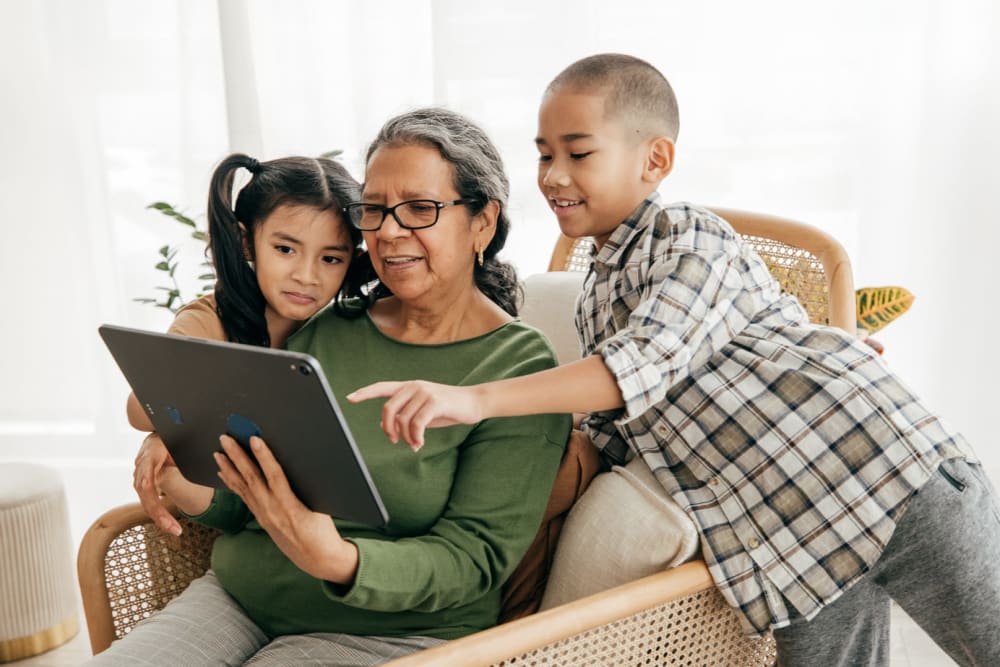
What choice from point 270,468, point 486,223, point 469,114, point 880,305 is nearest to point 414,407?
point 270,468

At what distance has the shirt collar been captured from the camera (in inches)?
56.8

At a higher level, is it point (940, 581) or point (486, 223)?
point (486, 223)

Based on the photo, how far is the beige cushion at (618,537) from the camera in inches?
50.8

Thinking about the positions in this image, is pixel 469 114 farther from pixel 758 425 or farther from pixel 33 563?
pixel 758 425

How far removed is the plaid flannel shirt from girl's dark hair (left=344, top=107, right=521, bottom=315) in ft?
0.77

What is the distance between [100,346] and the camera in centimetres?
337

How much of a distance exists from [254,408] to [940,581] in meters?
0.87

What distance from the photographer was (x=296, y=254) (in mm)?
1489

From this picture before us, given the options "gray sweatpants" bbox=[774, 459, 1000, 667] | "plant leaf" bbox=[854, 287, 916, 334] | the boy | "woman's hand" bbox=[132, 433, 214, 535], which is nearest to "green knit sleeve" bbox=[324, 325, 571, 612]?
the boy

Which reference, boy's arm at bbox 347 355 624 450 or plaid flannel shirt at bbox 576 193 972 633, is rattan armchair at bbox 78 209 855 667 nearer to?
plaid flannel shirt at bbox 576 193 972 633

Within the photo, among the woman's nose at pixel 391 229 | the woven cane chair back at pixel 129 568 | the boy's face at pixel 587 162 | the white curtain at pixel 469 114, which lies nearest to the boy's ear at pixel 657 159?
the boy's face at pixel 587 162

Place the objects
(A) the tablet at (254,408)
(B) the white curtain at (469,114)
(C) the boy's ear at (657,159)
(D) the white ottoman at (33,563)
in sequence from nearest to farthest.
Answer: (A) the tablet at (254,408)
(C) the boy's ear at (657,159)
(D) the white ottoman at (33,563)
(B) the white curtain at (469,114)

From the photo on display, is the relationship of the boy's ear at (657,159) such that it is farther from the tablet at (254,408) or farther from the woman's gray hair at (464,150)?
the tablet at (254,408)

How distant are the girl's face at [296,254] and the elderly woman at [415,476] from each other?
0.21 ft
